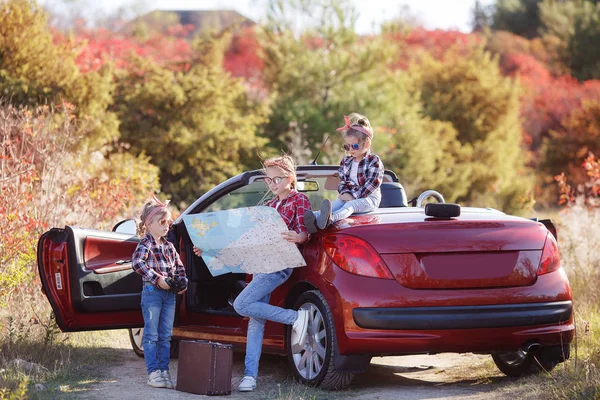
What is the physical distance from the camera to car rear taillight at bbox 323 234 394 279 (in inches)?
226

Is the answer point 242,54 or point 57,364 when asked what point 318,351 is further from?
point 242,54

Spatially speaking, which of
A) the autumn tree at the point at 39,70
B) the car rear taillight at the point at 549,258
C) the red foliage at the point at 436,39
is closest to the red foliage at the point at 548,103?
the red foliage at the point at 436,39

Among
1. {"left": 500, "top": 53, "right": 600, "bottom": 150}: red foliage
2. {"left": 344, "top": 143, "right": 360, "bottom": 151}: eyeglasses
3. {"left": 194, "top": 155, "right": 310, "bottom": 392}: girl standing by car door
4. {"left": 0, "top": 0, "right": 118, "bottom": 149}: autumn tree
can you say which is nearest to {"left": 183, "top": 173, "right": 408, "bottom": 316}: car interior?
{"left": 344, "top": 143, "right": 360, "bottom": 151}: eyeglasses

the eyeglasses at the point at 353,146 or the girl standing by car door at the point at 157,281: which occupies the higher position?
the eyeglasses at the point at 353,146

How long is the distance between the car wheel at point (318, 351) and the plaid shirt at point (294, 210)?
1.44 ft

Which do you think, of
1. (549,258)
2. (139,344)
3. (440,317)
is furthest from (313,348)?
(139,344)

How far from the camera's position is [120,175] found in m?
13.7

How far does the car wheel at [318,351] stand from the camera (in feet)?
19.5

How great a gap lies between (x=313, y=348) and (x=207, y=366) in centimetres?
69

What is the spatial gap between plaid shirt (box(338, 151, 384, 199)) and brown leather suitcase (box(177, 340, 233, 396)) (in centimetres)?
140

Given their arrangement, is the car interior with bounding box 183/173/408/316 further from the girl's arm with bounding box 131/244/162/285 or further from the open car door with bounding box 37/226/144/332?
the girl's arm with bounding box 131/244/162/285

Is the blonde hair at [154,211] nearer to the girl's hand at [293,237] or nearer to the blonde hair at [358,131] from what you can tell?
the girl's hand at [293,237]

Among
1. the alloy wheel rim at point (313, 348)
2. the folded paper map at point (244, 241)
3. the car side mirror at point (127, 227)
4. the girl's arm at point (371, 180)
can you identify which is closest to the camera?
the alloy wheel rim at point (313, 348)

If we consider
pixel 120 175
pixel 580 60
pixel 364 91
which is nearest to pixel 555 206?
pixel 364 91
